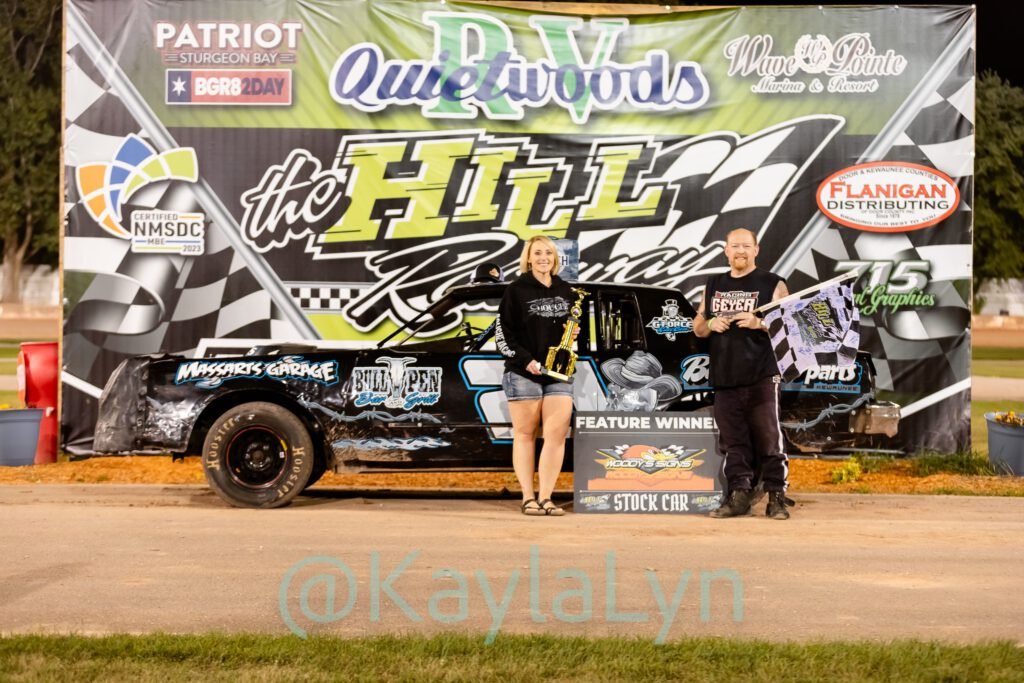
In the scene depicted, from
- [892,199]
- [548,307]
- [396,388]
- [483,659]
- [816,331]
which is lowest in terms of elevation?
[483,659]

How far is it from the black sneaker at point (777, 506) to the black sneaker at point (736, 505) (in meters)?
0.15

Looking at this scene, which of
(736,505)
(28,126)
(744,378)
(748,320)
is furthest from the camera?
(28,126)

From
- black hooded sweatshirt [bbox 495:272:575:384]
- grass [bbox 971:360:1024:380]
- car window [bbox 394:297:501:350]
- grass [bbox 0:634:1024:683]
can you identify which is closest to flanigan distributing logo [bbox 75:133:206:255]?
car window [bbox 394:297:501:350]

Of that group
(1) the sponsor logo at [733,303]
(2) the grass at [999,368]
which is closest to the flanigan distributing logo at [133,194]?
(1) the sponsor logo at [733,303]

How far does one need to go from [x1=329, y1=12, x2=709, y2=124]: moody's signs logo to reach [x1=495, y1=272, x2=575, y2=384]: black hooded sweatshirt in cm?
340

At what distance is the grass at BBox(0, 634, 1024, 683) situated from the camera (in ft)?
14.8

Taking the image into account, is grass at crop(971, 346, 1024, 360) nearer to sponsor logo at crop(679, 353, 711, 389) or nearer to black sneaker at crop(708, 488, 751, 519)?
sponsor logo at crop(679, 353, 711, 389)

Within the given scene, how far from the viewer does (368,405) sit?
29.2ft

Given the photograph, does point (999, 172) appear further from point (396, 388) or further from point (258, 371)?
point (258, 371)

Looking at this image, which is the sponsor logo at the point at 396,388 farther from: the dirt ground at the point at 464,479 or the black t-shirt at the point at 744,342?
the black t-shirt at the point at 744,342

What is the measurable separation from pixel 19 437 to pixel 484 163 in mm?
4817

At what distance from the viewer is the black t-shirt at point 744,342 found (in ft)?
27.9

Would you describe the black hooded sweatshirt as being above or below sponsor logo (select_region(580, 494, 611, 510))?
above

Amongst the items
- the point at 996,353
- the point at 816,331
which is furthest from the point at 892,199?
the point at 996,353
